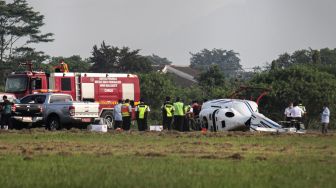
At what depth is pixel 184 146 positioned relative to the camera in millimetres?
24969

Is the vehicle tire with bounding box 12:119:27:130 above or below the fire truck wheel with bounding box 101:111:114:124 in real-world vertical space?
below

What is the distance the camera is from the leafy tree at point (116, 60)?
10475cm

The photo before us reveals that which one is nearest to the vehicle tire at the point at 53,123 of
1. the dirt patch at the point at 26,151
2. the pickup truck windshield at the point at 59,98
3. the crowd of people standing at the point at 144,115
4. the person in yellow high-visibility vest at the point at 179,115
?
the pickup truck windshield at the point at 59,98

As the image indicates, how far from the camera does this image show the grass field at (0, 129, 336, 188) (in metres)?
14.5

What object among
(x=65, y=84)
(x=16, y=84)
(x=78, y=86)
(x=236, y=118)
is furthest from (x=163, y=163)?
→ (x=78, y=86)

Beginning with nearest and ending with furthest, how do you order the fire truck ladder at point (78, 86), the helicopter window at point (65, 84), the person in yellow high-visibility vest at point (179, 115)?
the person in yellow high-visibility vest at point (179, 115) < the helicopter window at point (65, 84) < the fire truck ladder at point (78, 86)

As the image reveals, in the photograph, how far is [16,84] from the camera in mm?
44906

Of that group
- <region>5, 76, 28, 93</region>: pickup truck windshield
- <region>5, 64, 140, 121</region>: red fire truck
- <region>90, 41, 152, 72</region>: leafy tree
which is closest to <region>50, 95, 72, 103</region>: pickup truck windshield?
<region>5, 64, 140, 121</region>: red fire truck

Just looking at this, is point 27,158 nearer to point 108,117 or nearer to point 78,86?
point 108,117

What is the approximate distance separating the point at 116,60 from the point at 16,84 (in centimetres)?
6093

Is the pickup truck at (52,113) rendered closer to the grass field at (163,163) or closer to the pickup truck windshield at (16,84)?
the pickup truck windshield at (16,84)

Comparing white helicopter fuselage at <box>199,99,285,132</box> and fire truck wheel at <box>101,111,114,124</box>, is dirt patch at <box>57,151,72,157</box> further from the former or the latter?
fire truck wheel at <box>101,111,114,124</box>

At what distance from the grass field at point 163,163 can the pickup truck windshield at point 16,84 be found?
630 inches

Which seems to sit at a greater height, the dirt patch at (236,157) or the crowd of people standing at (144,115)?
the crowd of people standing at (144,115)
